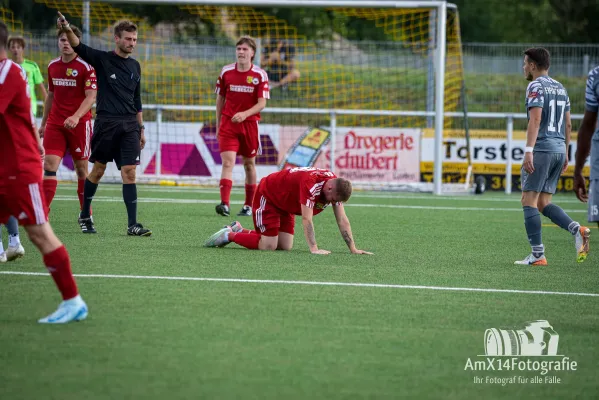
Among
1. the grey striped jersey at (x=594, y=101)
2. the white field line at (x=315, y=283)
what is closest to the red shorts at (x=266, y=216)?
the white field line at (x=315, y=283)

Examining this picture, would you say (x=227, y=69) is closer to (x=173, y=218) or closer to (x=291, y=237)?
(x=173, y=218)

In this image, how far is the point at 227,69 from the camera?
1341 cm

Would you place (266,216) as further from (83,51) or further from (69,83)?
(69,83)

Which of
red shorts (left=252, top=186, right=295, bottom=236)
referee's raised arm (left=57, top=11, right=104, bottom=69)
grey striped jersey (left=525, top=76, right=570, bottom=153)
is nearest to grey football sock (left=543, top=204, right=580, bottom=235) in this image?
grey striped jersey (left=525, top=76, right=570, bottom=153)

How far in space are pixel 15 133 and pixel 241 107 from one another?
7817 mm

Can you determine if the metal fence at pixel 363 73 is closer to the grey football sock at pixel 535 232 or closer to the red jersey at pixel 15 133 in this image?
the grey football sock at pixel 535 232

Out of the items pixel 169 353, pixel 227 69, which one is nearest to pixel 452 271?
pixel 169 353

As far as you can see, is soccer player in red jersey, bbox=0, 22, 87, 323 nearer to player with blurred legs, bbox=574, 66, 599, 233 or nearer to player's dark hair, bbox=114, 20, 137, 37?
player with blurred legs, bbox=574, 66, 599, 233

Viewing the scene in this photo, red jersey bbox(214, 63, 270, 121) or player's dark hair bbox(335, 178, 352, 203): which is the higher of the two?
red jersey bbox(214, 63, 270, 121)

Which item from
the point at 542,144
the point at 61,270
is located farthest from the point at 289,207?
the point at 61,270

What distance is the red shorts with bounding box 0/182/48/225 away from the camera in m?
5.63

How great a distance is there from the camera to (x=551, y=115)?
8.83m

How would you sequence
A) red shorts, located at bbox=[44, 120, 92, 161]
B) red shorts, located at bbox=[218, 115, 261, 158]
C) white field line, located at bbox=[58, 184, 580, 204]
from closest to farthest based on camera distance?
red shorts, located at bbox=[44, 120, 92, 161]
red shorts, located at bbox=[218, 115, 261, 158]
white field line, located at bbox=[58, 184, 580, 204]

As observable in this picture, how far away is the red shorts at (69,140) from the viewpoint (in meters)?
10.4
